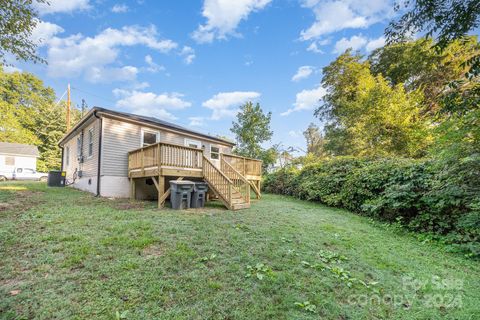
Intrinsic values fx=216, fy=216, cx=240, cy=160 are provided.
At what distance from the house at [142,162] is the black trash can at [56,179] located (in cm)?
51

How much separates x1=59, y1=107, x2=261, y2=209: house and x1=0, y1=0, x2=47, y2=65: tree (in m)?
2.43

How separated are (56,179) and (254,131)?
13.7 meters

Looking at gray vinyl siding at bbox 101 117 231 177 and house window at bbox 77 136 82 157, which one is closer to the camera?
gray vinyl siding at bbox 101 117 231 177

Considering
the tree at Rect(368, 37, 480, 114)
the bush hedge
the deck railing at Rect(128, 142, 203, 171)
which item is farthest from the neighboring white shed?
the tree at Rect(368, 37, 480, 114)

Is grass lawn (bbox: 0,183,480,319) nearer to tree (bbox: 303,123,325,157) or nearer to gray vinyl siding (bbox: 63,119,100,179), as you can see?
gray vinyl siding (bbox: 63,119,100,179)

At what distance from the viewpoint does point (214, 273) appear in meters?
2.81

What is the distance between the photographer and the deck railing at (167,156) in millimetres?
6988

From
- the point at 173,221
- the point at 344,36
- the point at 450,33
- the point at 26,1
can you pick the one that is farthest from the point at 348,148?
the point at 26,1

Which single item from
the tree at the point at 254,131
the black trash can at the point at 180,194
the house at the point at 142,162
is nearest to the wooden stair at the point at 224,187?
the house at the point at 142,162

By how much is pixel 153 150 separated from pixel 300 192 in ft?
23.5

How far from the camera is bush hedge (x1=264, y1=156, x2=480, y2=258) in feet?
15.2

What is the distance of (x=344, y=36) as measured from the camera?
9477mm

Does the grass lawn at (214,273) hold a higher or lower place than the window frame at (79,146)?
lower

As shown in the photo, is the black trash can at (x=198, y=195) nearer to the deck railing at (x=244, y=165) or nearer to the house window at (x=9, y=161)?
the deck railing at (x=244, y=165)
